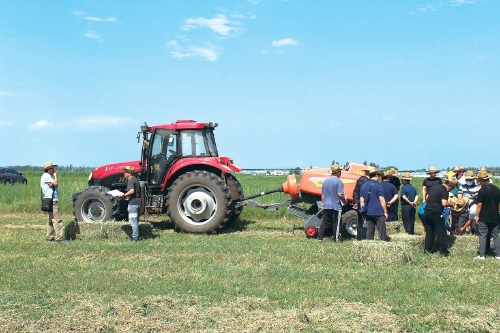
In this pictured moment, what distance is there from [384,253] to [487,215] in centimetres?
220

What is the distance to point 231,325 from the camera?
5.57 m

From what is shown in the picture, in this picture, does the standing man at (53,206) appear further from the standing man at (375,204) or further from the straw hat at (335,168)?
the standing man at (375,204)

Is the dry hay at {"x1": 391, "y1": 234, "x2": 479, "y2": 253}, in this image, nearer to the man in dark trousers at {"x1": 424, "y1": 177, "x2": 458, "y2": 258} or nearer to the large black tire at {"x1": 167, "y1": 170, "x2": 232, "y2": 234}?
the man in dark trousers at {"x1": 424, "y1": 177, "x2": 458, "y2": 258}

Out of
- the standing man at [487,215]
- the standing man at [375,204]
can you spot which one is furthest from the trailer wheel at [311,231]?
the standing man at [487,215]

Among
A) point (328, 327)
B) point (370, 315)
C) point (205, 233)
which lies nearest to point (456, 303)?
point (370, 315)

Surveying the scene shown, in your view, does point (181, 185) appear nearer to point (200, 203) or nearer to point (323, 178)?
point (200, 203)

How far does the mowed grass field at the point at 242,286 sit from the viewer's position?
5.66 m

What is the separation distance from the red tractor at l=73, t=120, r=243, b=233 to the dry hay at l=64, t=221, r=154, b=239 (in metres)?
1.10

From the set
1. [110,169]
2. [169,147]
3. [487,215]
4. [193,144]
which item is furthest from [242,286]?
[110,169]

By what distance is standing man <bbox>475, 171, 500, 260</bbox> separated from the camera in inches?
372

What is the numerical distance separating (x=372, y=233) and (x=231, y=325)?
216 inches

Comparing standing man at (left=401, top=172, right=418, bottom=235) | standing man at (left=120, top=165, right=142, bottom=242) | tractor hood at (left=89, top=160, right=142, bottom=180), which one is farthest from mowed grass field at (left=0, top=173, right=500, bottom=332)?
tractor hood at (left=89, top=160, right=142, bottom=180)

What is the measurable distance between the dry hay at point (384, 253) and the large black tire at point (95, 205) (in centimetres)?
611

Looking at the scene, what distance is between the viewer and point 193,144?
12906 millimetres
